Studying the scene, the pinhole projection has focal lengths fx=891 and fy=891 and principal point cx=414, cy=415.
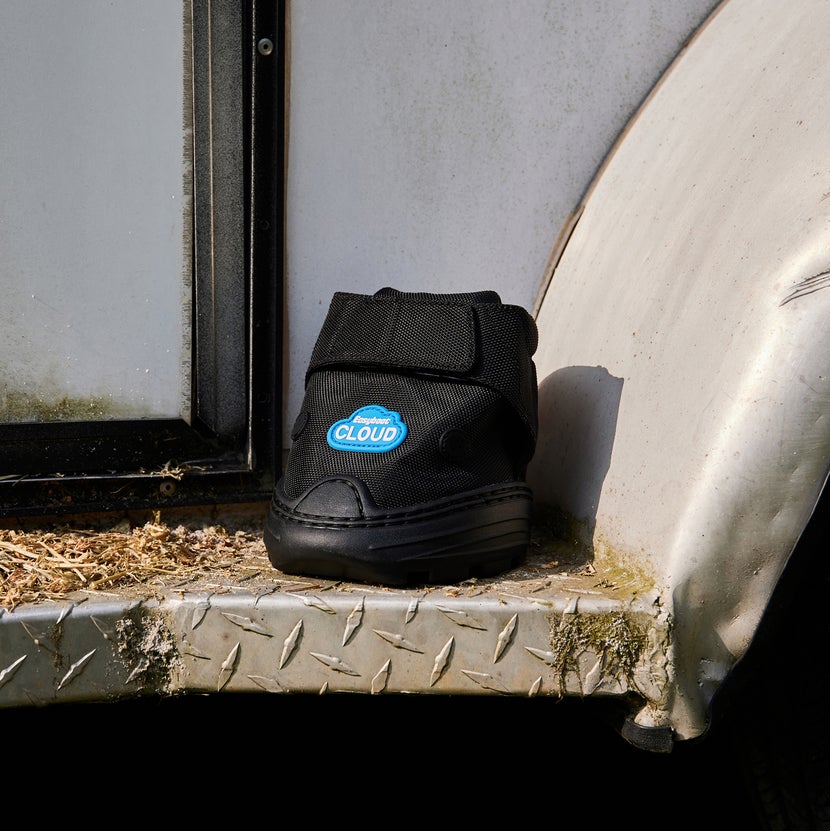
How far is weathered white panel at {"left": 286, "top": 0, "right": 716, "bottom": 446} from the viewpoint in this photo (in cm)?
141

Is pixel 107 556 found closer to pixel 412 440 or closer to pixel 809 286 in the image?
pixel 412 440

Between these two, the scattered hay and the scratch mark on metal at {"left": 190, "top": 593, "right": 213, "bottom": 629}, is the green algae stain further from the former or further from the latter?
the scratch mark on metal at {"left": 190, "top": 593, "right": 213, "bottom": 629}

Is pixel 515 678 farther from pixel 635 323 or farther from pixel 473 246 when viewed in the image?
pixel 473 246

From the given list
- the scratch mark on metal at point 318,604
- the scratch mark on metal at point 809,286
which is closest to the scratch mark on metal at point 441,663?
the scratch mark on metal at point 318,604

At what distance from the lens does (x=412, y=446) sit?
1.11 m

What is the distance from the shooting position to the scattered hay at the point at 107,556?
Result: 1053mm

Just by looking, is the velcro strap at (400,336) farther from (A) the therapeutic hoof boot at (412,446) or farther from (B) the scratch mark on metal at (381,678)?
(B) the scratch mark on metal at (381,678)

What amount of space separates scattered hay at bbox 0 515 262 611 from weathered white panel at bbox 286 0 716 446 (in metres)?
0.26

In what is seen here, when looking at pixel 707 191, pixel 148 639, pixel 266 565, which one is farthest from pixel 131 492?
pixel 707 191

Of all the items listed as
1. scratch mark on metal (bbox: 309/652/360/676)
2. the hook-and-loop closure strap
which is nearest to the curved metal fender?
the hook-and-loop closure strap

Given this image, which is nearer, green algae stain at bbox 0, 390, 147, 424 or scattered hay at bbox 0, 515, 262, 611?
scattered hay at bbox 0, 515, 262, 611

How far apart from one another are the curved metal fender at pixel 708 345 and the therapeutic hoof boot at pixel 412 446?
0.13 m

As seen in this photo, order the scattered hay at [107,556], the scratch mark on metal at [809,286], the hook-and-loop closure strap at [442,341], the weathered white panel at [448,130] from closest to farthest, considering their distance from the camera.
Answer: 1. the scratch mark on metal at [809,286]
2. the scattered hay at [107,556]
3. the hook-and-loop closure strap at [442,341]
4. the weathered white panel at [448,130]

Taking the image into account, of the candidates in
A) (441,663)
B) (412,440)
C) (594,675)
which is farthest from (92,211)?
(594,675)
